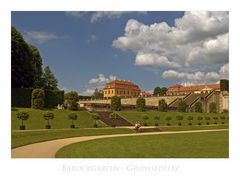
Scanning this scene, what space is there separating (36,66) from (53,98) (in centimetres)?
542

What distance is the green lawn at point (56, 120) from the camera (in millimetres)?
28531

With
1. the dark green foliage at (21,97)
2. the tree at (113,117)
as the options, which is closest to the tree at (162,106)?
the tree at (113,117)

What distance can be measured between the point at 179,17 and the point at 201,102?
105ft

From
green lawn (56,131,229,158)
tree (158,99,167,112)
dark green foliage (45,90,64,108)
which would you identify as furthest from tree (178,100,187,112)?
green lawn (56,131,229,158)

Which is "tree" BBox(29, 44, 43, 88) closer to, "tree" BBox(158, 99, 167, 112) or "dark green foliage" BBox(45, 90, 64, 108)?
"dark green foliage" BBox(45, 90, 64, 108)

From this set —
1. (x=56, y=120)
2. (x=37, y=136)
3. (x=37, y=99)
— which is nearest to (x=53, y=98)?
(x=37, y=99)

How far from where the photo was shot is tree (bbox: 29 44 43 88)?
38750mm

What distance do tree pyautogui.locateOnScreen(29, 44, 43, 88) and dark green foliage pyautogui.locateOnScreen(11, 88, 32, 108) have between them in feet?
13.4

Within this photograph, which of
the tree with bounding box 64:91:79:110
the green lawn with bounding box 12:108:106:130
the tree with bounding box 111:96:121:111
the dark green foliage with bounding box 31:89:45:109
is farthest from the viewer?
the tree with bounding box 111:96:121:111
